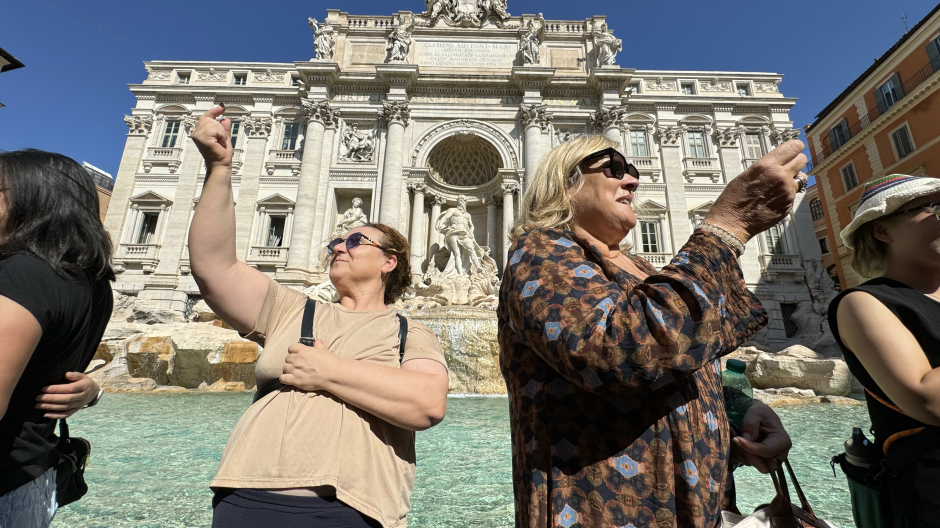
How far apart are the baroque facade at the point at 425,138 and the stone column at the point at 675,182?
6 cm

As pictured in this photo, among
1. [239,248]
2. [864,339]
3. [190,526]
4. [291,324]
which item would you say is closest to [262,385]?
[291,324]

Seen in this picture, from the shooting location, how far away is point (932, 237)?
4.76 ft

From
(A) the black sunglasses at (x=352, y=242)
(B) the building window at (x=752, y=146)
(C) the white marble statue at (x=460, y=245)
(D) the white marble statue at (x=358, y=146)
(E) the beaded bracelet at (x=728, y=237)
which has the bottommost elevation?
(E) the beaded bracelet at (x=728, y=237)

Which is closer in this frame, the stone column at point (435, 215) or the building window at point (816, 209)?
the stone column at point (435, 215)

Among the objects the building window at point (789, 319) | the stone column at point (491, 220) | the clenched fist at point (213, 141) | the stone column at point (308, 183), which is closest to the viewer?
the clenched fist at point (213, 141)

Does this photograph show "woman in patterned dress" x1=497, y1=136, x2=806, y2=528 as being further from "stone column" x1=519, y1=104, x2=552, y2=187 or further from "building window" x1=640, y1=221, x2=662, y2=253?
"building window" x1=640, y1=221, x2=662, y2=253

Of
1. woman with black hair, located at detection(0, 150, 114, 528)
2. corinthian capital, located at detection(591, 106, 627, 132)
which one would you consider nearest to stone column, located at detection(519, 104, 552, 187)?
corinthian capital, located at detection(591, 106, 627, 132)

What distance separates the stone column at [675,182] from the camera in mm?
18297

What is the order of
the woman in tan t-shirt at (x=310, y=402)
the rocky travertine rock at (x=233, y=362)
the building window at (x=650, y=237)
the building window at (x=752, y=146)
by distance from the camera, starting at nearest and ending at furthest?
1. the woman in tan t-shirt at (x=310, y=402)
2. the rocky travertine rock at (x=233, y=362)
3. the building window at (x=650, y=237)
4. the building window at (x=752, y=146)

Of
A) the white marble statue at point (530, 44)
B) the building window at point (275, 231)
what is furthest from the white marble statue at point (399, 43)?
the building window at point (275, 231)

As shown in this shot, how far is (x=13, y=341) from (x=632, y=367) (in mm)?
1567

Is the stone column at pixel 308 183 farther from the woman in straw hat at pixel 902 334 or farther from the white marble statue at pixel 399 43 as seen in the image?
the woman in straw hat at pixel 902 334

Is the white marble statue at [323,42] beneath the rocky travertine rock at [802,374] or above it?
above

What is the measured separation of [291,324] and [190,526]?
2.29 metres
